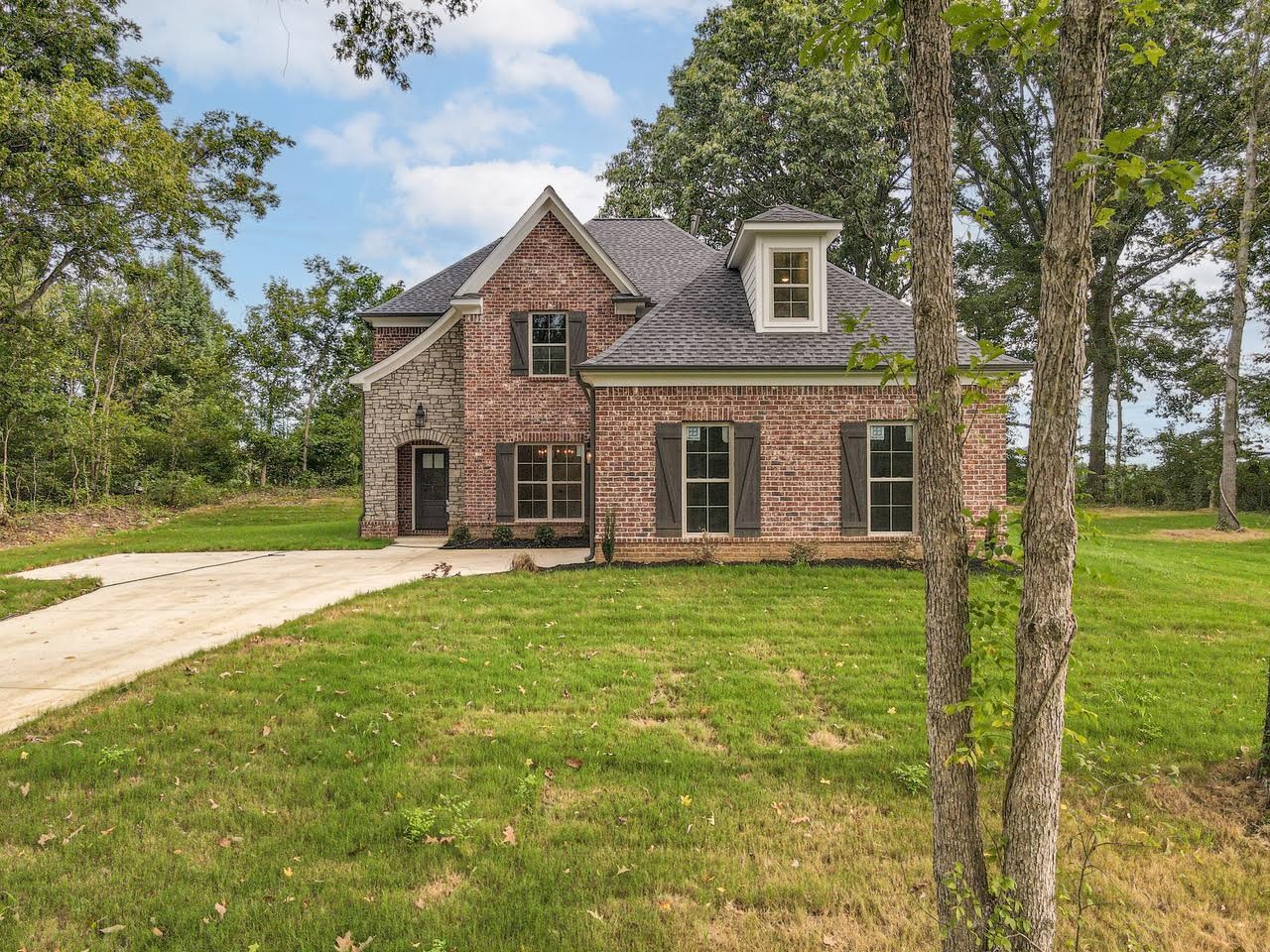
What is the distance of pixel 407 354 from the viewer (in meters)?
15.0

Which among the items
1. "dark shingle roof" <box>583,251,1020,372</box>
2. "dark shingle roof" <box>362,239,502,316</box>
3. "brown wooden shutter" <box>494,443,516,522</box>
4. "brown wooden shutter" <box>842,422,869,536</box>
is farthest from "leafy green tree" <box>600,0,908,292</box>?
"brown wooden shutter" <box>842,422,869,536</box>

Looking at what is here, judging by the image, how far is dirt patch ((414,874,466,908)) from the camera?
9.53 feet

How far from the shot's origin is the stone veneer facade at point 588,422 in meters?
11.0

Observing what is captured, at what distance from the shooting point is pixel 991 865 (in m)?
2.36

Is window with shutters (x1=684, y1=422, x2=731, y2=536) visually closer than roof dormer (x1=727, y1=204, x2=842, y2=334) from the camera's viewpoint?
Yes

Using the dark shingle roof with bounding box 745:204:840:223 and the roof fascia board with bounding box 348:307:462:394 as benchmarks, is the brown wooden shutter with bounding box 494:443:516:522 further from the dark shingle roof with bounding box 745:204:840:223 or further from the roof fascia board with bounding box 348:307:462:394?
the dark shingle roof with bounding box 745:204:840:223

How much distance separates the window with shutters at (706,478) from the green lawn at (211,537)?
7.26m

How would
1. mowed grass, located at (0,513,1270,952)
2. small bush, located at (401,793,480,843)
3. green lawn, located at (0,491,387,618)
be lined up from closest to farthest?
mowed grass, located at (0,513,1270,952) < small bush, located at (401,793,480,843) < green lawn, located at (0,491,387,618)

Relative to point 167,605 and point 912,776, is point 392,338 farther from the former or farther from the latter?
point 912,776

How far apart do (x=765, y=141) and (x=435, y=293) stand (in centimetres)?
1202

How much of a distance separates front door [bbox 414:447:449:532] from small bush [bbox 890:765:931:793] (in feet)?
43.5

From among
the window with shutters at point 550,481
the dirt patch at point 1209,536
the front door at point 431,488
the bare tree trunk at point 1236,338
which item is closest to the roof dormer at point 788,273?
the window with shutters at point 550,481

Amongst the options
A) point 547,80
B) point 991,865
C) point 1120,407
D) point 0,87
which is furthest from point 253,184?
point 1120,407

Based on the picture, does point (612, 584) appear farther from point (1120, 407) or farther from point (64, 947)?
point (1120, 407)
